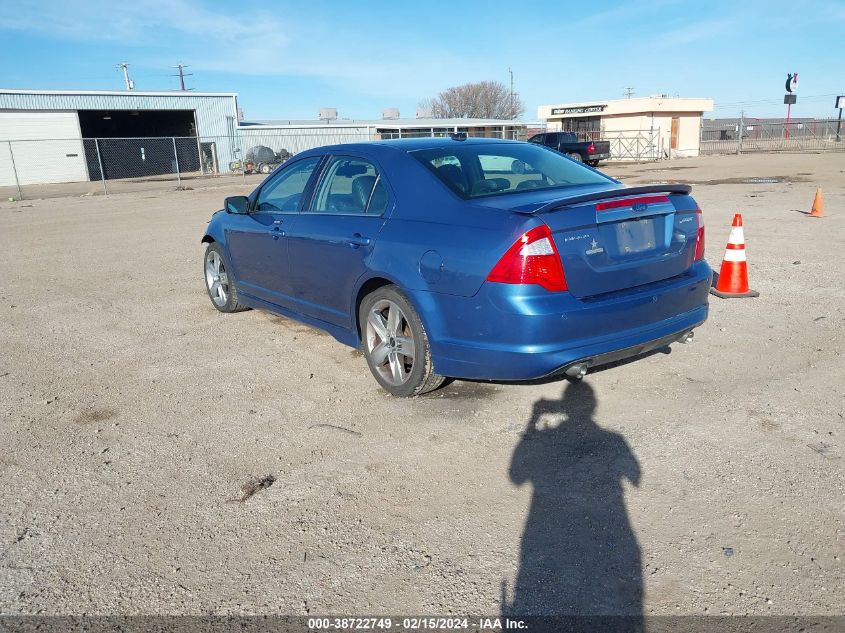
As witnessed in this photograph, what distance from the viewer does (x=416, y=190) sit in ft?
13.4

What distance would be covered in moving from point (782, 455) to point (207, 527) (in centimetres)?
279

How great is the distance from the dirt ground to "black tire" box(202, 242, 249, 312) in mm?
523

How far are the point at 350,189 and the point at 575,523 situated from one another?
278cm

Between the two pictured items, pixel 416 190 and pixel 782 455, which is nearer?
pixel 782 455

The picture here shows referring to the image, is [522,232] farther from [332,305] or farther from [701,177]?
[701,177]

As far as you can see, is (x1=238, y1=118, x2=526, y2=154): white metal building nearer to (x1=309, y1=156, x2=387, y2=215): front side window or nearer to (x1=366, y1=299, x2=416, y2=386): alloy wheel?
(x1=309, y1=156, x2=387, y2=215): front side window

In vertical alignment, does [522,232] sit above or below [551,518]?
above

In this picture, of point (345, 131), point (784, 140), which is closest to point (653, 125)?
point (784, 140)

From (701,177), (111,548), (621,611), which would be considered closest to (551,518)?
(621,611)

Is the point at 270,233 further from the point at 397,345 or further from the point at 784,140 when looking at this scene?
the point at 784,140

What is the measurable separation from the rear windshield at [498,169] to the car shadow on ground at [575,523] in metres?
1.39

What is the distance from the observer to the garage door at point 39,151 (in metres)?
34.3

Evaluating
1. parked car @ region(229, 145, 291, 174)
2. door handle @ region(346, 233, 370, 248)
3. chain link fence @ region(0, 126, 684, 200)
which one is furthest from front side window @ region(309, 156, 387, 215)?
parked car @ region(229, 145, 291, 174)

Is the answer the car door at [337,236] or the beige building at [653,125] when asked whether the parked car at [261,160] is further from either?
the car door at [337,236]
